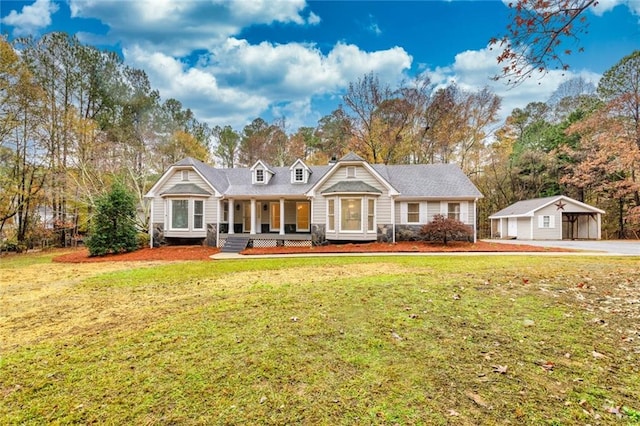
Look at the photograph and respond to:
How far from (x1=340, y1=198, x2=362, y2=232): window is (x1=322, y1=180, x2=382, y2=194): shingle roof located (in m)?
0.64

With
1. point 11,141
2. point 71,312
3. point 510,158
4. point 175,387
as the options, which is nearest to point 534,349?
point 175,387

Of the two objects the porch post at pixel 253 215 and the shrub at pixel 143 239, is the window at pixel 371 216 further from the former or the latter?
the shrub at pixel 143 239

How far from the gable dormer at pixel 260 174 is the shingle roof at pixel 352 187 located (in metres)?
5.13

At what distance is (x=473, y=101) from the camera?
31219 mm

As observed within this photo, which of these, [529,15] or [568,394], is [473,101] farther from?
Answer: [568,394]

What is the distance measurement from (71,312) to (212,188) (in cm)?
1385

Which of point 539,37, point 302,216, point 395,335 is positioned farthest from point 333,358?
point 302,216

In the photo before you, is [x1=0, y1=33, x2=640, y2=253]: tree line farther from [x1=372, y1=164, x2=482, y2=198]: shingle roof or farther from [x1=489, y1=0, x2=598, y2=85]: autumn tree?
[x1=489, y1=0, x2=598, y2=85]: autumn tree

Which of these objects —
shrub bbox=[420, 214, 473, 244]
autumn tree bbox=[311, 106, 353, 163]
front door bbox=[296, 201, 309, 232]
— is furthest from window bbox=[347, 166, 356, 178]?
autumn tree bbox=[311, 106, 353, 163]

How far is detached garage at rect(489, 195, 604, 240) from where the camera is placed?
82.8 feet

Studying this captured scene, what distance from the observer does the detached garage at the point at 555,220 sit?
25250mm

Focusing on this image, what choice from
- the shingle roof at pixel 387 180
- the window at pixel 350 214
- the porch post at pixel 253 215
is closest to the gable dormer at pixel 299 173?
the shingle roof at pixel 387 180

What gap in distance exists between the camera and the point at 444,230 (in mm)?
17469

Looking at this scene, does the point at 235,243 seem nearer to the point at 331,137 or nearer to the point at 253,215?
the point at 253,215
